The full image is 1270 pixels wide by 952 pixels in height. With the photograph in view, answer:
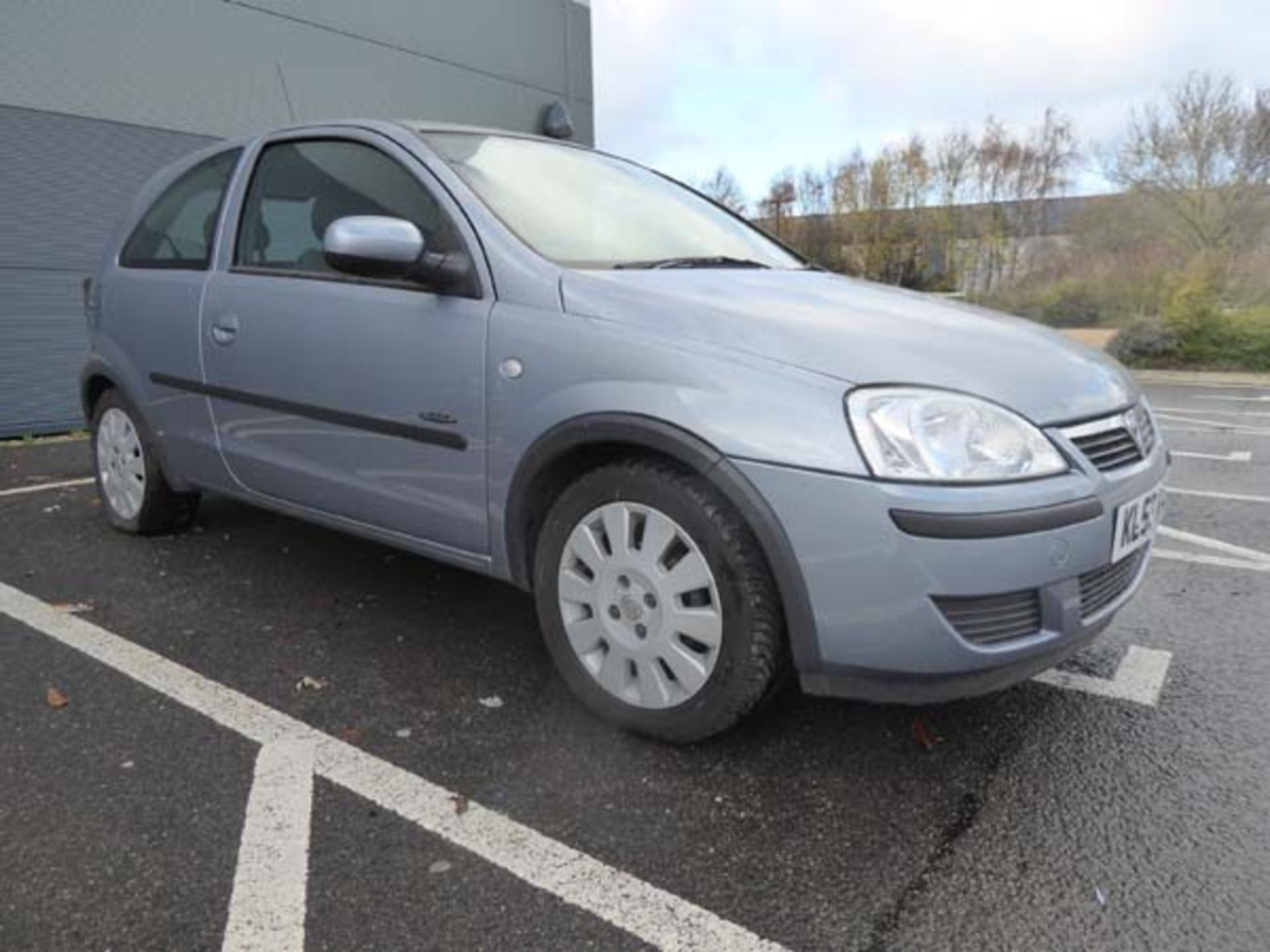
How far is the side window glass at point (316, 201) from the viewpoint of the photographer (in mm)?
2842

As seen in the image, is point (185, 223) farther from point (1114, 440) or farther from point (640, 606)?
point (1114, 440)

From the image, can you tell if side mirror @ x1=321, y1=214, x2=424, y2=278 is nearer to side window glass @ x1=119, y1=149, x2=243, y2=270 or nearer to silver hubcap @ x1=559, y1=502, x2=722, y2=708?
silver hubcap @ x1=559, y1=502, x2=722, y2=708

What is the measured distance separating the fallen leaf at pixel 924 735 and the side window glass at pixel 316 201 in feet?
6.06

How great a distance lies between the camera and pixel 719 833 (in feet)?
6.69

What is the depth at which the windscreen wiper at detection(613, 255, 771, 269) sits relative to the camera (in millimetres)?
2709

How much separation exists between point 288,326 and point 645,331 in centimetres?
141

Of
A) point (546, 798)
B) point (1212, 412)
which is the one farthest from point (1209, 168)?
point (546, 798)

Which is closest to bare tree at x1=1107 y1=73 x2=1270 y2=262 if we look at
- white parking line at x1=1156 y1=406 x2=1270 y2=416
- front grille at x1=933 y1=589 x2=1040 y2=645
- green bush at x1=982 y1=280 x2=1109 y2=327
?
green bush at x1=982 y1=280 x2=1109 y2=327

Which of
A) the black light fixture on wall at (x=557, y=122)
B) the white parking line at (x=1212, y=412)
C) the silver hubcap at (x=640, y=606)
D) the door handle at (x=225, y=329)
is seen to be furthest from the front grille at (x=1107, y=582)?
the black light fixture on wall at (x=557, y=122)

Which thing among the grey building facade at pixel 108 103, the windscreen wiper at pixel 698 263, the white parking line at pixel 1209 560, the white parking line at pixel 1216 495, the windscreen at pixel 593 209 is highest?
the grey building facade at pixel 108 103

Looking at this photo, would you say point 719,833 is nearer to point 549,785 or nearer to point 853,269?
point 549,785

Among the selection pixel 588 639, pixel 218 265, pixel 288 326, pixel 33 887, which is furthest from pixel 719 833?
pixel 218 265

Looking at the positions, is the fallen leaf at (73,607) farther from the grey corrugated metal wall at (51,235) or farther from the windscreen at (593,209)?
the grey corrugated metal wall at (51,235)

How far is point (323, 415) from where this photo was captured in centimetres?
300
